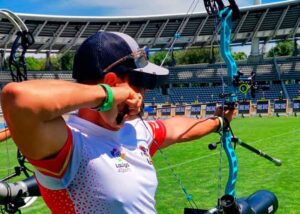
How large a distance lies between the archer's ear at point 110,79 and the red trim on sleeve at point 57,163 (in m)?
0.25

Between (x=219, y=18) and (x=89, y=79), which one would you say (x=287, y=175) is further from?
(x=89, y=79)

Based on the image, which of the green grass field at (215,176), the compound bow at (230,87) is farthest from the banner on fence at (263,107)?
the compound bow at (230,87)

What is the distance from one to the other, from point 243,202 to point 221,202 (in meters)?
0.19

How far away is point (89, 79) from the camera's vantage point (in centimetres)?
172

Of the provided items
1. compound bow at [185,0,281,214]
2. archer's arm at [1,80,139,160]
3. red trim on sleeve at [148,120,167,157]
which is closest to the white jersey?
archer's arm at [1,80,139,160]

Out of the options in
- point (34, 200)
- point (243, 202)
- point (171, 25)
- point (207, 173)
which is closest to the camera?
point (243, 202)

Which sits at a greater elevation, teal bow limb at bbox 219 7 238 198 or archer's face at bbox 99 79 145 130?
archer's face at bbox 99 79 145 130

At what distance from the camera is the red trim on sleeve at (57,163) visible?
1.54 metres

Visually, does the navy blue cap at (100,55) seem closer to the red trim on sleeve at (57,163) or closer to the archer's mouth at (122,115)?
the archer's mouth at (122,115)

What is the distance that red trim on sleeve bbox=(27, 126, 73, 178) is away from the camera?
154 cm

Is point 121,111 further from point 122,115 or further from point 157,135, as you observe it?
point 157,135

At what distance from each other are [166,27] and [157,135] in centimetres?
4454

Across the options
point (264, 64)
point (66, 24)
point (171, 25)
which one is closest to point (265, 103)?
point (264, 64)

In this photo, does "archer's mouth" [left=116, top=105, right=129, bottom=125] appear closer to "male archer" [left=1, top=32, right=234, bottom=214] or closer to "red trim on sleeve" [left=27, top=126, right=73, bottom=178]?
"male archer" [left=1, top=32, right=234, bottom=214]
